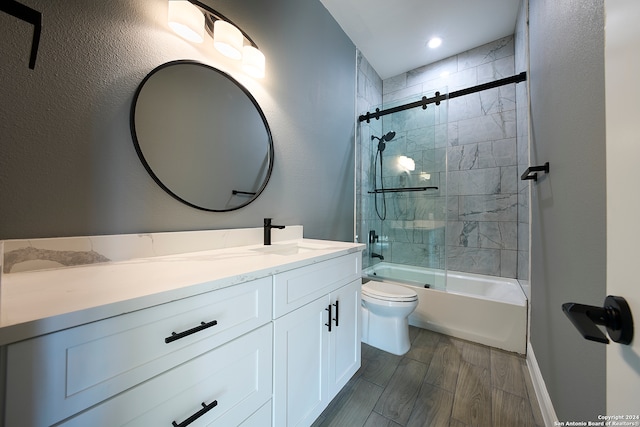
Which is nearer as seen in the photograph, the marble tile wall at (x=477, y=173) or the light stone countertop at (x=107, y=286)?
the light stone countertop at (x=107, y=286)

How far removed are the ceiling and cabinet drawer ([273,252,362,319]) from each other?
218 cm

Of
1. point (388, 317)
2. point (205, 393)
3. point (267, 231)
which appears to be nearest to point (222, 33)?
point (267, 231)

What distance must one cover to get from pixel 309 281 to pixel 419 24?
2580mm

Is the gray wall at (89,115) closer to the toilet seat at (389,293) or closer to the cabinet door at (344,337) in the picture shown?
the cabinet door at (344,337)

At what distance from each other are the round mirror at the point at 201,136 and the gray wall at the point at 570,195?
4.55 feet

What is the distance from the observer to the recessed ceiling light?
2.27 metres

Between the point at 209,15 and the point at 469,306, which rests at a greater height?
the point at 209,15

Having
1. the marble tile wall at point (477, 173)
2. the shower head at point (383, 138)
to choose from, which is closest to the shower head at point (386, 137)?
the shower head at point (383, 138)

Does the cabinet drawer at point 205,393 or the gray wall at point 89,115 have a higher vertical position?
the gray wall at point 89,115

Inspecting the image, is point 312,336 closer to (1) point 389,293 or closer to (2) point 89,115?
(1) point 389,293

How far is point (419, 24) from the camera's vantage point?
2074 mm

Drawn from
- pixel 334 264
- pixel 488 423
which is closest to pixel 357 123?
pixel 334 264

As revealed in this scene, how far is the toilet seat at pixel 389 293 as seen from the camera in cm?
162

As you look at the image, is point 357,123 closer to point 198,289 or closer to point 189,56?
point 189,56
